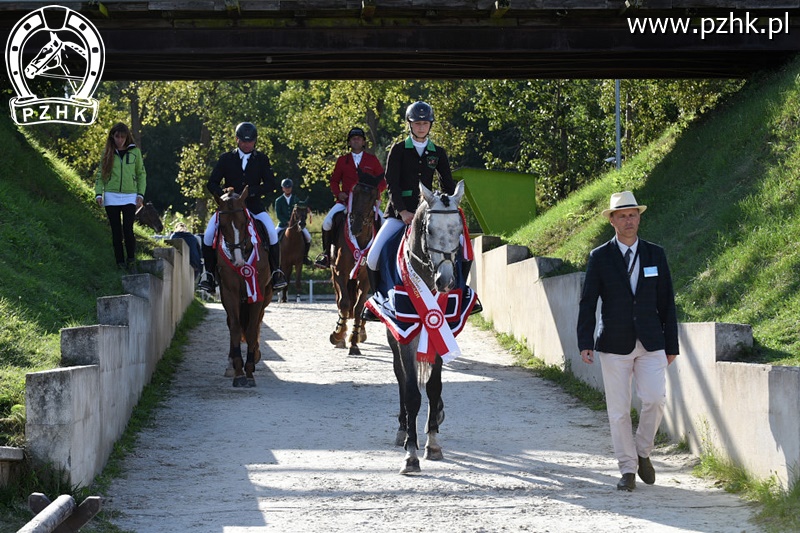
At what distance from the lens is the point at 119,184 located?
16.7 meters

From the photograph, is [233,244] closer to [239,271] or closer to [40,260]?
[239,271]

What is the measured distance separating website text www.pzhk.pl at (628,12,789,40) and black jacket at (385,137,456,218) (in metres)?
8.80

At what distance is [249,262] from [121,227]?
3.15 meters

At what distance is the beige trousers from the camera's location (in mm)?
8773

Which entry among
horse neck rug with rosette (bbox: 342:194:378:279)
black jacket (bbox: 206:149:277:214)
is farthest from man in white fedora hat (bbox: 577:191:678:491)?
horse neck rug with rosette (bbox: 342:194:378:279)

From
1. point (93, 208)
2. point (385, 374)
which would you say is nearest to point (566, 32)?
point (385, 374)

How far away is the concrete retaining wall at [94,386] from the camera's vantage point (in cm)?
796

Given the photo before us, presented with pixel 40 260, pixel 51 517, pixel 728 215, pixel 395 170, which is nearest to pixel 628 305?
pixel 395 170

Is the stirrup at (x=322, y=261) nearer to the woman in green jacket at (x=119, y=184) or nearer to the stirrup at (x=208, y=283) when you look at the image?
the woman in green jacket at (x=119, y=184)

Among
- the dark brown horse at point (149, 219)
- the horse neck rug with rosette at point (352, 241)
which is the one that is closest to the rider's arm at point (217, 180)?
the horse neck rug with rosette at point (352, 241)

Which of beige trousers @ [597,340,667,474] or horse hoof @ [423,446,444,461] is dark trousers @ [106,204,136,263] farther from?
beige trousers @ [597,340,667,474]

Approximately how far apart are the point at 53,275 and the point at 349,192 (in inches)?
208

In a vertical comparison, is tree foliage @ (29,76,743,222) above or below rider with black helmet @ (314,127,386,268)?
above

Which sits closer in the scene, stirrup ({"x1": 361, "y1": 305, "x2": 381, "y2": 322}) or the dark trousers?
stirrup ({"x1": 361, "y1": 305, "x2": 381, "y2": 322})
